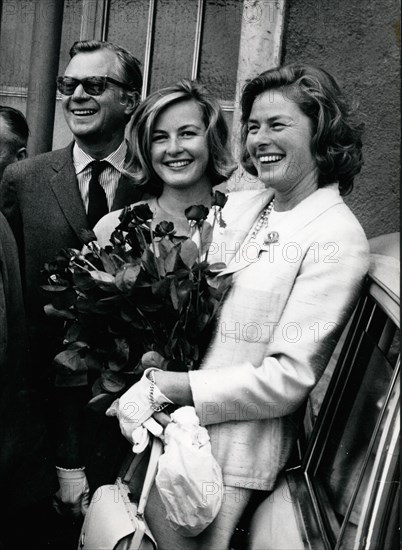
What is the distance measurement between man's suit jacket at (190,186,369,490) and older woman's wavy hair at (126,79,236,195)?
2.29ft

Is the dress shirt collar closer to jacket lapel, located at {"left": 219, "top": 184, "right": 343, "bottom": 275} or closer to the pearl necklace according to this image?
the pearl necklace

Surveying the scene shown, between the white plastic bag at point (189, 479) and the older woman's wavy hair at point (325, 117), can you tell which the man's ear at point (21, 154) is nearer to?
the older woman's wavy hair at point (325, 117)

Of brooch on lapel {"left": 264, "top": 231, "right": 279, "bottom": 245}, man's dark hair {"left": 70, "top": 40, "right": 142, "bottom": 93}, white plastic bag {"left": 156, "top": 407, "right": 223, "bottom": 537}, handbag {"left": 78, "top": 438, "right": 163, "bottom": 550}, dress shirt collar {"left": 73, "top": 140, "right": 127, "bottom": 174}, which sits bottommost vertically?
handbag {"left": 78, "top": 438, "right": 163, "bottom": 550}

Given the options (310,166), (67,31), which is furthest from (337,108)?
(67,31)

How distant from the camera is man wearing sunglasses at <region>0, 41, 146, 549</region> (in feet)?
12.3

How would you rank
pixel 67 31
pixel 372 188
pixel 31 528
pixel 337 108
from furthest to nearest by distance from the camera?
1. pixel 67 31
2. pixel 372 188
3. pixel 31 528
4. pixel 337 108

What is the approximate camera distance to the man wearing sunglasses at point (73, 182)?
3750 millimetres

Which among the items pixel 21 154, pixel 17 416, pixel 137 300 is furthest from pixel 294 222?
pixel 21 154

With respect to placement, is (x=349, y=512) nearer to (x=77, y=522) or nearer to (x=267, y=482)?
(x=267, y=482)

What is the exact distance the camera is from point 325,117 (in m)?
2.88

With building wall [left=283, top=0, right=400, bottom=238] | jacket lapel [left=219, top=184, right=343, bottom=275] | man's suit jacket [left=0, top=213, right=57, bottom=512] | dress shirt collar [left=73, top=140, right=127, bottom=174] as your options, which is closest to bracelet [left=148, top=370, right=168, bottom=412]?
jacket lapel [left=219, top=184, right=343, bottom=275]

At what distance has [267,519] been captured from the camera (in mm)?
2682

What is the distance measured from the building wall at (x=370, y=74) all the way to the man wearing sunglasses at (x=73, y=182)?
127 cm

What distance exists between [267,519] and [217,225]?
3.13 ft
